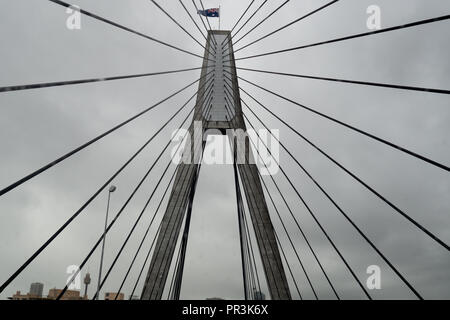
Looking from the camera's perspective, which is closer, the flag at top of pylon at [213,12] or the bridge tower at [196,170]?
the bridge tower at [196,170]

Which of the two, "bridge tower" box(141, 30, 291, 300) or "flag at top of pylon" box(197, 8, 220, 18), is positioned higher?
"flag at top of pylon" box(197, 8, 220, 18)

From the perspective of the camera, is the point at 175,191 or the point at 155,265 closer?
the point at 155,265

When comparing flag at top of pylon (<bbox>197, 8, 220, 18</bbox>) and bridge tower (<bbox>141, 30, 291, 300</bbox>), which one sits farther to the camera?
flag at top of pylon (<bbox>197, 8, 220, 18</bbox>)

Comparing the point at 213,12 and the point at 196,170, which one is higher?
the point at 213,12

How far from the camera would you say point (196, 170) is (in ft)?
51.0

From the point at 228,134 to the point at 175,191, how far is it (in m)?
3.86

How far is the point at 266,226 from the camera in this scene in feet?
45.1

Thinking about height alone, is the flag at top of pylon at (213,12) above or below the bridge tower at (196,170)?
above

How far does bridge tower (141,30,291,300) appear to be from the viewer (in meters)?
12.8

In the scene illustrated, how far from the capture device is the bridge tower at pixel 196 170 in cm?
1284

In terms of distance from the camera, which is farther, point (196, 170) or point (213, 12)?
point (213, 12)

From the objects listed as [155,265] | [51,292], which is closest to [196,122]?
[155,265]
